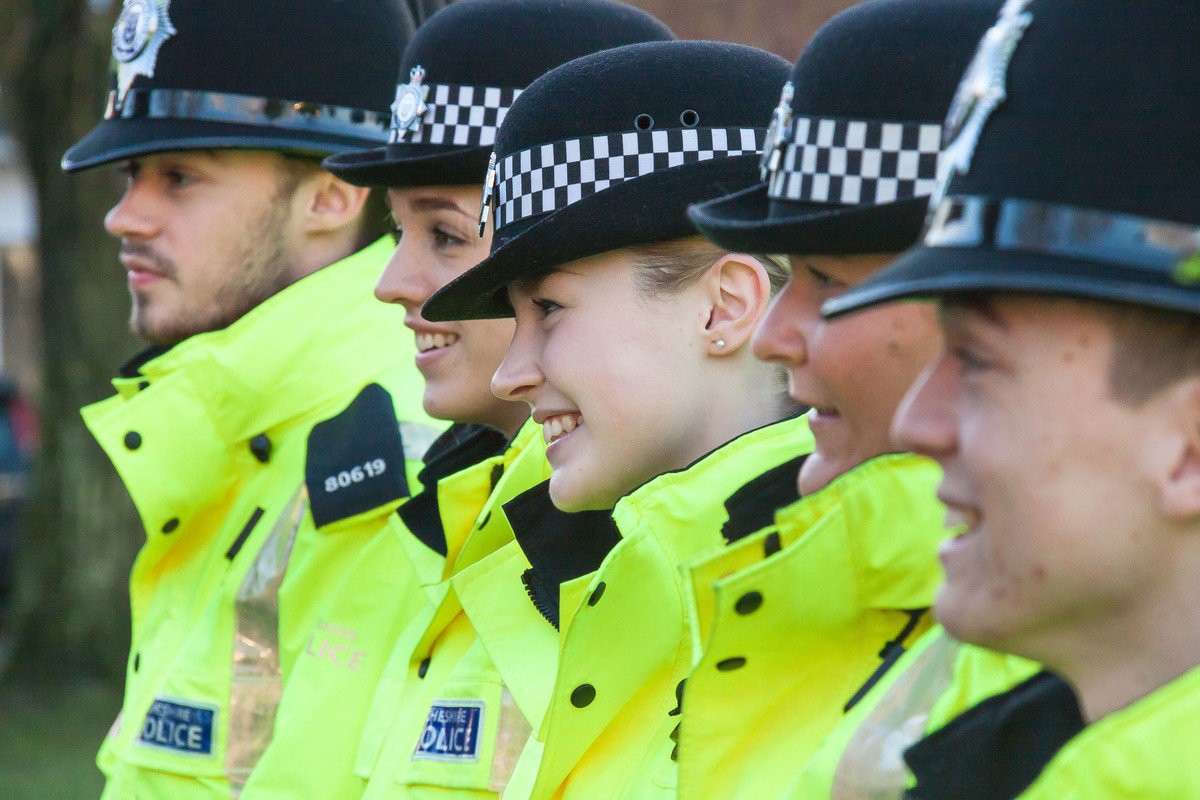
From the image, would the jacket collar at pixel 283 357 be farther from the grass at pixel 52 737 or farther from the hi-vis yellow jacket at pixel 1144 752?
the grass at pixel 52 737

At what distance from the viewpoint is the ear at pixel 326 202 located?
416 cm

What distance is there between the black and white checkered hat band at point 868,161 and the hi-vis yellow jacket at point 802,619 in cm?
33

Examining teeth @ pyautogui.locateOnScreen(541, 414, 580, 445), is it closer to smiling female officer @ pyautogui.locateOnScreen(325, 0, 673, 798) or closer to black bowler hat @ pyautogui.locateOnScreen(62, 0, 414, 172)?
smiling female officer @ pyautogui.locateOnScreen(325, 0, 673, 798)

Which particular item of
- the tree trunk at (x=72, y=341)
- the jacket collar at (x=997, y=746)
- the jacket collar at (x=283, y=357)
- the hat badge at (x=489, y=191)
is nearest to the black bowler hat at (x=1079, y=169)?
the jacket collar at (x=997, y=746)

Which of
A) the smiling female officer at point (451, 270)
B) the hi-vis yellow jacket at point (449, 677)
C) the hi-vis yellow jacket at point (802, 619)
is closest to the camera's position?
the hi-vis yellow jacket at point (802, 619)

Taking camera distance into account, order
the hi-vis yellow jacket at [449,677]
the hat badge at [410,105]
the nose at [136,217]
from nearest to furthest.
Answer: the hi-vis yellow jacket at [449,677] < the hat badge at [410,105] < the nose at [136,217]

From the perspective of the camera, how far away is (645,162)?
2467mm

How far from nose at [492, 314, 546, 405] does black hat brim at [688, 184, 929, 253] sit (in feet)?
2.30

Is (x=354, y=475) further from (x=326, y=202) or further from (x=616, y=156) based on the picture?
(x=616, y=156)

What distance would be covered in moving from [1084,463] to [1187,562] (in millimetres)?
145

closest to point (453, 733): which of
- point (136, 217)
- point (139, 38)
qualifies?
point (136, 217)

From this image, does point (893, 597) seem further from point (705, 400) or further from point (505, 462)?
point (505, 462)

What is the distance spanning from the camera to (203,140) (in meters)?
4.01

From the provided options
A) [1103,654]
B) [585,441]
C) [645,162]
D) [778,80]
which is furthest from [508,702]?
[1103,654]
